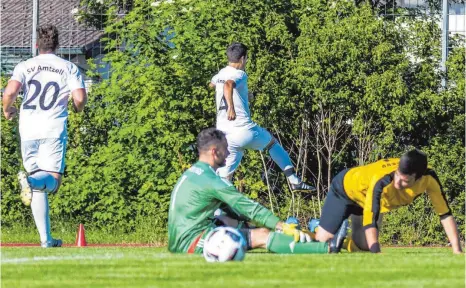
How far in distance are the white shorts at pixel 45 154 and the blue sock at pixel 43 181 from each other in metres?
0.17

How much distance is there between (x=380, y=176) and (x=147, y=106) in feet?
27.5

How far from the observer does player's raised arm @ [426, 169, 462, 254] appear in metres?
12.5

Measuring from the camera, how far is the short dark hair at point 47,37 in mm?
13969

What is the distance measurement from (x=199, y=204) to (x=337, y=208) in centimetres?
272

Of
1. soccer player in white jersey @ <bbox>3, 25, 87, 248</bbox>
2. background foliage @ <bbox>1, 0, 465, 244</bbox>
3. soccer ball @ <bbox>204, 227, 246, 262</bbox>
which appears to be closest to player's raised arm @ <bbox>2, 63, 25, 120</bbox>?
soccer player in white jersey @ <bbox>3, 25, 87, 248</bbox>

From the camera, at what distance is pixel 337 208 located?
13703 millimetres

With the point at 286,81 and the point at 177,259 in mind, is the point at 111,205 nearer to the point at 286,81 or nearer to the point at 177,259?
the point at 286,81

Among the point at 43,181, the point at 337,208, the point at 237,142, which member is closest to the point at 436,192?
the point at 337,208

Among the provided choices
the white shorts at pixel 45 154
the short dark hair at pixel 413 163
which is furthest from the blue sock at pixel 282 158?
the short dark hair at pixel 413 163

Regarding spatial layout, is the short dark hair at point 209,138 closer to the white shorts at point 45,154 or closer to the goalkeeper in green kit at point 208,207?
the goalkeeper in green kit at point 208,207

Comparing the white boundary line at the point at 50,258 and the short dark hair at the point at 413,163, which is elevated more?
the short dark hair at the point at 413,163

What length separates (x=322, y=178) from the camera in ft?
67.5

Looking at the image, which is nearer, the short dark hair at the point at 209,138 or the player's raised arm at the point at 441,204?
the short dark hair at the point at 209,138

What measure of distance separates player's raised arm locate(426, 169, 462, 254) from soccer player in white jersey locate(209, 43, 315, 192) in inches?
146
